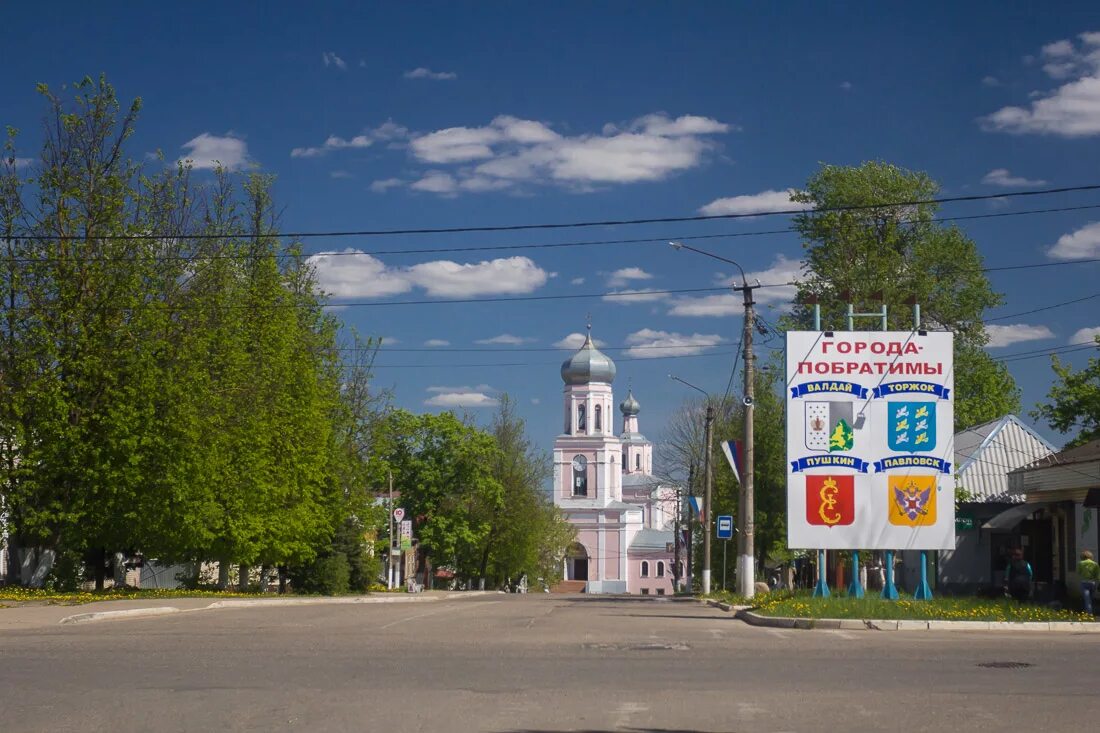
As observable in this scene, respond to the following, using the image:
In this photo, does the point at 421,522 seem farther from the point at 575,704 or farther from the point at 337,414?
the point at 575,704

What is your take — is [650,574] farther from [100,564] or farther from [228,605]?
[228,605]

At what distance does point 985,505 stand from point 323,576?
2354 cm

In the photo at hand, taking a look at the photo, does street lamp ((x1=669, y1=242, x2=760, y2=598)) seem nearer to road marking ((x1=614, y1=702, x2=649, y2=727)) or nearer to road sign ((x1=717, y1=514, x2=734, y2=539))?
road sign ((x1=717, y1=514, x2=734, y2=539))

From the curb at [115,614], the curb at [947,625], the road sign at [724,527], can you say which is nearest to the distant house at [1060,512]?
the road sign at [724,527]

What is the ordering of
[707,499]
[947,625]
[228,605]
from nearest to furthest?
[947,625] → [228,605] → [707,499]

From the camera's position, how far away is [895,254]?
166 ft

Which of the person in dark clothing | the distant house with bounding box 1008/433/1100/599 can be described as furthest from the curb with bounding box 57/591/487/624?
the distant house with bounding box 1008/433/1100/599

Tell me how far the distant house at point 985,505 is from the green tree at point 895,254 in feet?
15.9

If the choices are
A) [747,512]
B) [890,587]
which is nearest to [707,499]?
[747,512]

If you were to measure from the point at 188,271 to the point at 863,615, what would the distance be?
24.9m

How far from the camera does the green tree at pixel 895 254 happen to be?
5016 centimetres

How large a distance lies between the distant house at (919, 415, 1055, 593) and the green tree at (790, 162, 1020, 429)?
4.85 m

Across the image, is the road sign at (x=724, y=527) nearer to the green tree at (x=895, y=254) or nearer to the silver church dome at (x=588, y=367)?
the green tree at (x=895, y=254)

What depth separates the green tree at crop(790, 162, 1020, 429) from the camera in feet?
165
